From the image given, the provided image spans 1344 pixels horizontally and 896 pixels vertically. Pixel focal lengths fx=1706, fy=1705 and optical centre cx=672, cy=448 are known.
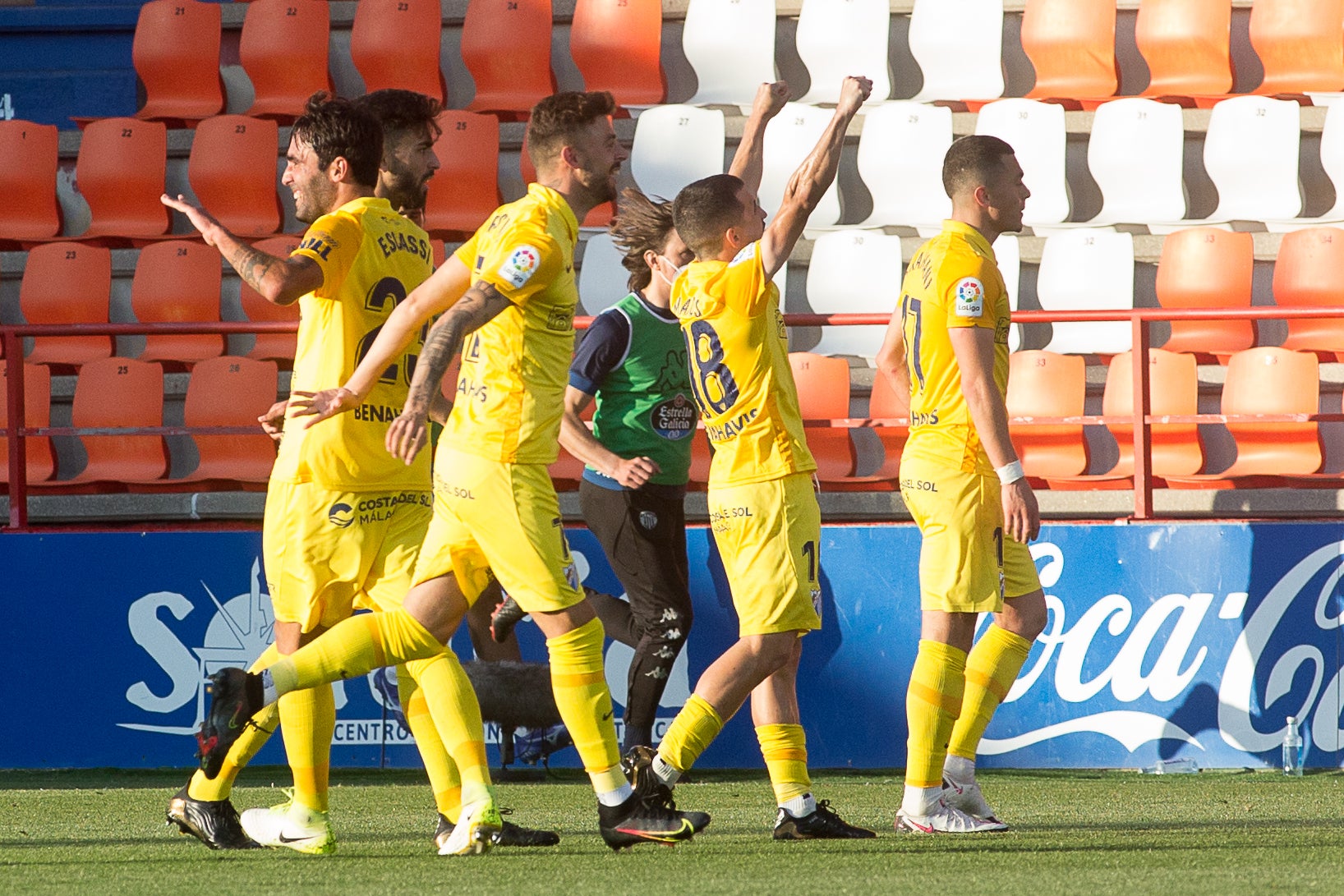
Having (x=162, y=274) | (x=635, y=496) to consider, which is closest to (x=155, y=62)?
(x=162, y=274)

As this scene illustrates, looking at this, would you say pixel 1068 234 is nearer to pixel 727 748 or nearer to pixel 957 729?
pixel 727 748

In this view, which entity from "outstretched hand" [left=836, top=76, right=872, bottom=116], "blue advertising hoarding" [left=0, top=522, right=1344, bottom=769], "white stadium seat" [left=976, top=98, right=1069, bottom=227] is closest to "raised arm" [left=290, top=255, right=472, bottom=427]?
"outstretched hand" [left=836, top=76, right=872, bottom=116]

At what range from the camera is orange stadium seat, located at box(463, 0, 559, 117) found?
436 inches

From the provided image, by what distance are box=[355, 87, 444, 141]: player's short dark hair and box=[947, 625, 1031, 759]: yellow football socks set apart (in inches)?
89.4

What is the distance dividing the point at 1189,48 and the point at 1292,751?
5352 millimetres

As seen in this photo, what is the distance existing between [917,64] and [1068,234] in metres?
1.93

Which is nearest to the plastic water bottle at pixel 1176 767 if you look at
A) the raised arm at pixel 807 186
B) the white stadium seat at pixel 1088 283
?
the white stadium seat at pixel 1088 283

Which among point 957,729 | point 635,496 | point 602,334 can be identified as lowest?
point 957,729

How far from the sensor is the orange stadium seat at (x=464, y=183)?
409 inches

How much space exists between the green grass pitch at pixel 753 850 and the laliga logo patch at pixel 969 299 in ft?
4.85

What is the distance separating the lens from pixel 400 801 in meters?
6.32

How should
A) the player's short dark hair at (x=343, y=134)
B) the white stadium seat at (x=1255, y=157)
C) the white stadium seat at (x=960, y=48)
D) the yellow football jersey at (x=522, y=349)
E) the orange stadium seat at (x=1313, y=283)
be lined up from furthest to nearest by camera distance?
the white stadium seat at (x=960, y=48)
the white stadium seat at (x=1255, y=157)
the orange stadium seat at (x=1313, y=283)
the player's short dark hair at (x=343, y=134)
the yellow football jersey at (x=522, y=349)

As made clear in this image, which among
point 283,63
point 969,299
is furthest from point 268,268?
point 283,63

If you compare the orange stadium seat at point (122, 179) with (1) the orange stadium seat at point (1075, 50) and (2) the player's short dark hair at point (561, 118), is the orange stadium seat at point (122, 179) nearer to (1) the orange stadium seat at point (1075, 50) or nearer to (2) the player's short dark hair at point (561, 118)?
(1) the orange stadium seat at point (1075, 50)
